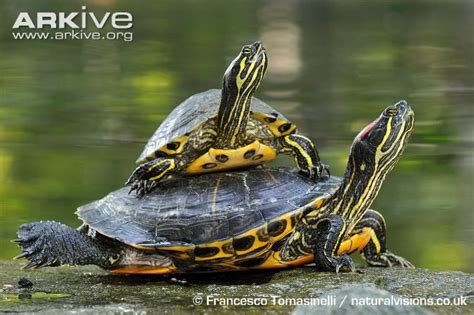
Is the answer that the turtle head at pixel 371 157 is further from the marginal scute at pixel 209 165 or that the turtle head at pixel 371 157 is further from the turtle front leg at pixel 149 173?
the turtle front leg at pixel 149 173

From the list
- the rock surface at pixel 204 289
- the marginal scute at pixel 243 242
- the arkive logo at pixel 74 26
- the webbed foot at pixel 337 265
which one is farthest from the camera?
the arkive logo at pixel 74 26

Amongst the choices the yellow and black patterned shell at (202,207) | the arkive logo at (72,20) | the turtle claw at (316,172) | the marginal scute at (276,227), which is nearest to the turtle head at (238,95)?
the yellow and black patterned shell at (202,207)

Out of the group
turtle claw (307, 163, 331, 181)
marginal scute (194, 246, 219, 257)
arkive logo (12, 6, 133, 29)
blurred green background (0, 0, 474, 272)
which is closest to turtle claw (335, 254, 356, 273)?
turtle claw (307, 163, 331, 181)

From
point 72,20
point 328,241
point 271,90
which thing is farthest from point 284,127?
point 72,20

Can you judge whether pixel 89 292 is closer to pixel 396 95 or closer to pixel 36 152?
pixel 36 152

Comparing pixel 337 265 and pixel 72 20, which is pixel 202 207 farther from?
pixel 72 20

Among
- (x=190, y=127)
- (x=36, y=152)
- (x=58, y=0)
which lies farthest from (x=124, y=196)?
(x=58, y=0)

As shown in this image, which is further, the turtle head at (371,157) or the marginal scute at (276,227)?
the turtle head at (371,157)
